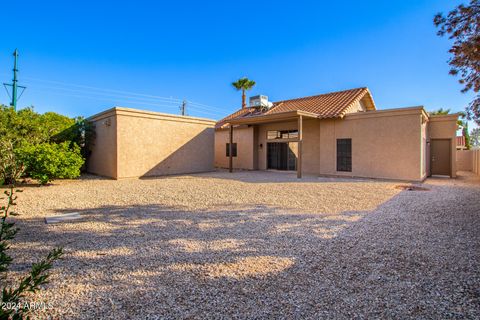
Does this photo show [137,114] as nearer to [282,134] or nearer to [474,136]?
[282,134]

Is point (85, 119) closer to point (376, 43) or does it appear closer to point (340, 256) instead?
point (340, 256)

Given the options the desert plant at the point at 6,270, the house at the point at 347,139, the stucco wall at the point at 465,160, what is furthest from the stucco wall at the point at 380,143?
the desert plant at the point at 6,270

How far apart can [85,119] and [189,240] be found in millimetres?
14705

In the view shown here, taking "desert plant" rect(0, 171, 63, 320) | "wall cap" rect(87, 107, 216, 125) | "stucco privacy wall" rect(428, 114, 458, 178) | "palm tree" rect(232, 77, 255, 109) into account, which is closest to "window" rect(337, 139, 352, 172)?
"stucco privacy wall" rect(428, 114, 458, 178)

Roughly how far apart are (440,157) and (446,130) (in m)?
1.65

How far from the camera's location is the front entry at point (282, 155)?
17469 mm

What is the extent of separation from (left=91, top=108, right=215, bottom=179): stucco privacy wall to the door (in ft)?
46.0

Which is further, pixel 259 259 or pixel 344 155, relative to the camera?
pixel 344 155

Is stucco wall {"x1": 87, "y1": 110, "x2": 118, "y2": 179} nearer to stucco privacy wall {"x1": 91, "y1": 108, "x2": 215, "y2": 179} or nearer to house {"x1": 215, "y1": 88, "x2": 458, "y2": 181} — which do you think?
stucco privacy wall {"x1": 91, "y1": 108, "x2": 215, "y2": 179}

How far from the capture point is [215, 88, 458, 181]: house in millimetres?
12242

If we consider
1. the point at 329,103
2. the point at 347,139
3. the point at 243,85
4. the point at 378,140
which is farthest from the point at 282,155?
the point at 243,85

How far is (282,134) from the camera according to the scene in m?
17.4

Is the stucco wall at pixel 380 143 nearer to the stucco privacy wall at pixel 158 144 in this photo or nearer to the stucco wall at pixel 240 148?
the stucco wall at pixel 240 148

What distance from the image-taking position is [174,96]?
105 ft
